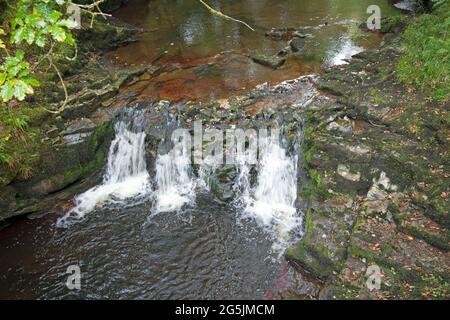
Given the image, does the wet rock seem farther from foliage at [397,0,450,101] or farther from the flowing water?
foliage at [397,0,450,101]

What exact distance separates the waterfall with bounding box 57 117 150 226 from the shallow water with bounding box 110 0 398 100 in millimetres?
1557

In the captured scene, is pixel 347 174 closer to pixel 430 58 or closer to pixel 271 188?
pixel 271 188

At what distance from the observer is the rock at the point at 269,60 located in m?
11.1

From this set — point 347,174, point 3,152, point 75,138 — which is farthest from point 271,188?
point 3,152

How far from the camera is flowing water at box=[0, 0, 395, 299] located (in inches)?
255

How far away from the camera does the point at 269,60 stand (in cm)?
1120

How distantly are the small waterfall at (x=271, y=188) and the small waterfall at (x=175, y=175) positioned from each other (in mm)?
1214

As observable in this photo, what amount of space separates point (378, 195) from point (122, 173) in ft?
19.0

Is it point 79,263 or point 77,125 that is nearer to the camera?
point 79,263

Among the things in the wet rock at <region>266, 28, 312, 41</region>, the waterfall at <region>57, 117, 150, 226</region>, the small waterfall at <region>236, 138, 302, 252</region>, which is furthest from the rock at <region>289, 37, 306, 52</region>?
the waterfall at <region>57, 117, 150, 226</region>

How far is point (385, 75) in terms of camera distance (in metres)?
9.27

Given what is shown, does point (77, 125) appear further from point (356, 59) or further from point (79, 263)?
point (356, 59)
